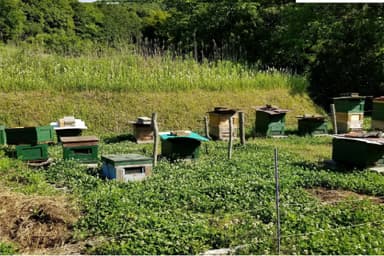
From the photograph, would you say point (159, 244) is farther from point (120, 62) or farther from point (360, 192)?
point (120, 62)

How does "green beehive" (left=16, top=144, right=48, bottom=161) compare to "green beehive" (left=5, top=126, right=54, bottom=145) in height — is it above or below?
below

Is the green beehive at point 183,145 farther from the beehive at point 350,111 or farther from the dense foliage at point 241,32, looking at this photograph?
the dense foliage at point 241,32

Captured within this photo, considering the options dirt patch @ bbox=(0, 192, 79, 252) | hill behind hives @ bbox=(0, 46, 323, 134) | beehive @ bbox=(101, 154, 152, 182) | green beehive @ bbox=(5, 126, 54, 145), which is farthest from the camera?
hill behind hives @ bbox=(0, 46, 323, 134)

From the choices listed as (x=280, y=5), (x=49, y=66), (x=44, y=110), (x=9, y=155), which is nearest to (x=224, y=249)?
(x=9, y=155)

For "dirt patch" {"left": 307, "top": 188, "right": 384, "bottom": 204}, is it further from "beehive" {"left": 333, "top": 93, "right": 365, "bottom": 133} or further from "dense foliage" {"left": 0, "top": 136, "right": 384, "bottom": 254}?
"beehive" {"left": 333, "top": 93, "right": 365, "bottom": 133}

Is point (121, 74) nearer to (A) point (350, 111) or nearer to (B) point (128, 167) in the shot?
(A) point (350, 111)

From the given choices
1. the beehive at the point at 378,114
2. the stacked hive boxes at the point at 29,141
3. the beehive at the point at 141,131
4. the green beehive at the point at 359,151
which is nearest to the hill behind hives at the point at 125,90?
the beehive at the point at 141,131

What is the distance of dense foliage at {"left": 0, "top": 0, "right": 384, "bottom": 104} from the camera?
59.8ft

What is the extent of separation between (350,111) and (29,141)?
8.62 m

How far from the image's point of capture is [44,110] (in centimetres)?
1405

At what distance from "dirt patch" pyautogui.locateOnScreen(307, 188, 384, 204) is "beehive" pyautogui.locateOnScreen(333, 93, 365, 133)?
21.4 feet

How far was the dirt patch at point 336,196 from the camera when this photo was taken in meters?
6.93

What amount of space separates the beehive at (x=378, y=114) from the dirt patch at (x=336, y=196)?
6.09 meters

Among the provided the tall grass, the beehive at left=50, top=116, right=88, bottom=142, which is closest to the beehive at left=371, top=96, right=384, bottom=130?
the tall grass
